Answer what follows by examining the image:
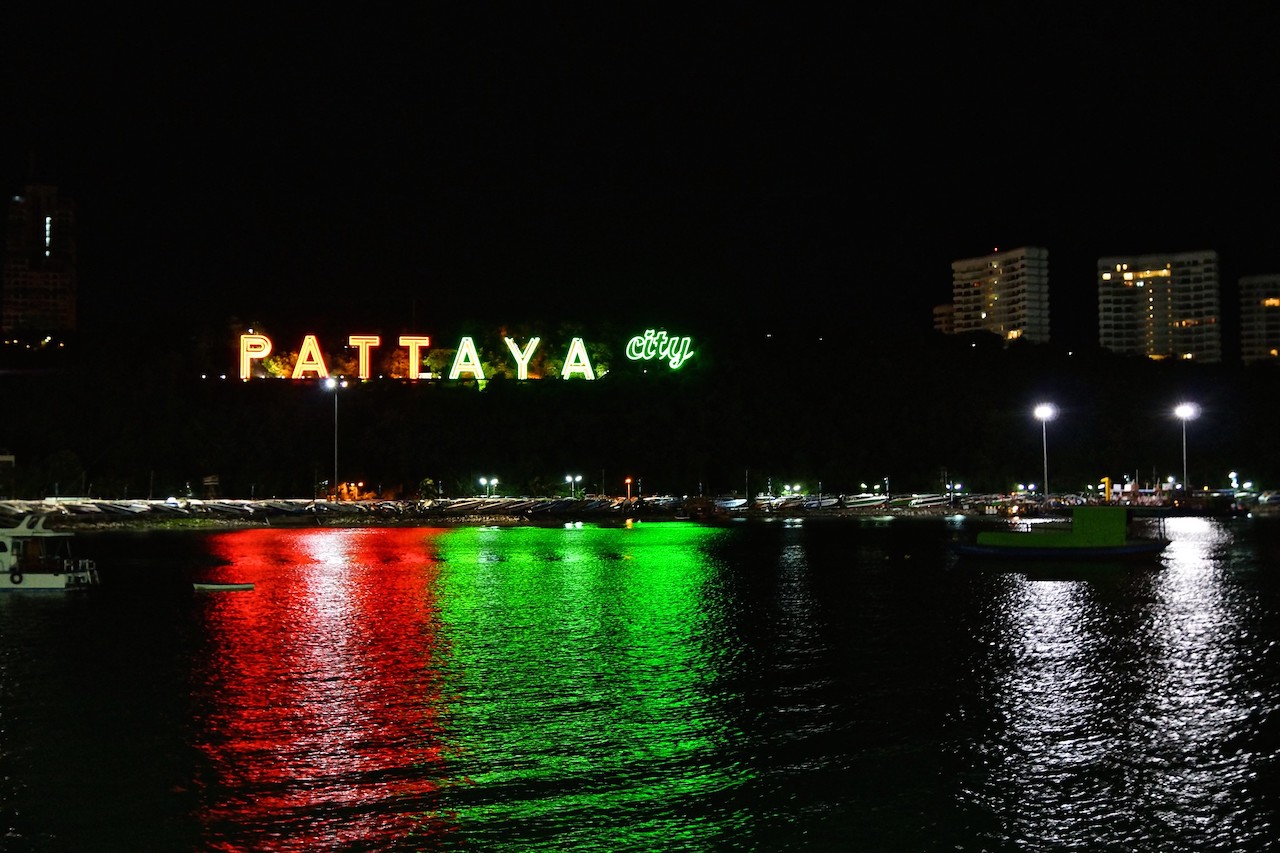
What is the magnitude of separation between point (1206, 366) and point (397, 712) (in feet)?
466

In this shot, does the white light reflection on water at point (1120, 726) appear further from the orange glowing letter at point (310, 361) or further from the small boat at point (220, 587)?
the orange glowing letter at point (310, 361)

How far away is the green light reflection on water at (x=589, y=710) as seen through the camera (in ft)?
Result: 41.3

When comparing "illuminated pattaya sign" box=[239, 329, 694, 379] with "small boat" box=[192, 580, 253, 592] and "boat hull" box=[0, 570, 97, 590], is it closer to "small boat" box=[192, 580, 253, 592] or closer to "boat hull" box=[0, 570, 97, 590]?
"boat hull" box=[0, 570, 97, 590]

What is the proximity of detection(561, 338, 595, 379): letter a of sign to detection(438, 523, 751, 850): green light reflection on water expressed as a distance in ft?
213

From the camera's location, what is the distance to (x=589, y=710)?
58.7 ft

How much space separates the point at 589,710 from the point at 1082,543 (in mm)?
31859

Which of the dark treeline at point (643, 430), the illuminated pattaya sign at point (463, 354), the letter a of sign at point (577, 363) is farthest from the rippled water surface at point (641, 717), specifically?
the letter a of sign at point (577, 363)

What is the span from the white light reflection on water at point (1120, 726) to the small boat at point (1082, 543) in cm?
1169

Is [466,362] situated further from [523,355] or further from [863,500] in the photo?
[863,500]

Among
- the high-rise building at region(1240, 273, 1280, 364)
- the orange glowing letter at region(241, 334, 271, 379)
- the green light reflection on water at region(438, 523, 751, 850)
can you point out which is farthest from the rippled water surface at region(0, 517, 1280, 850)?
the high-rise building at region(1240, 273, 1280, 364)

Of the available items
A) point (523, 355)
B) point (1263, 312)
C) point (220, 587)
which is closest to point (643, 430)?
point (523, 355)

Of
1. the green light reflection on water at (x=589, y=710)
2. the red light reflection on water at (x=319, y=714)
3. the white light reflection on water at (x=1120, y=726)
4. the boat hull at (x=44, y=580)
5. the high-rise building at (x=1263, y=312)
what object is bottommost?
the white light reflection on water at (x=1120, y=726)

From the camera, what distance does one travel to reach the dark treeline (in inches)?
3693

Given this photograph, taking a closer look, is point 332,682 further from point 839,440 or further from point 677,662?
point 839,440
